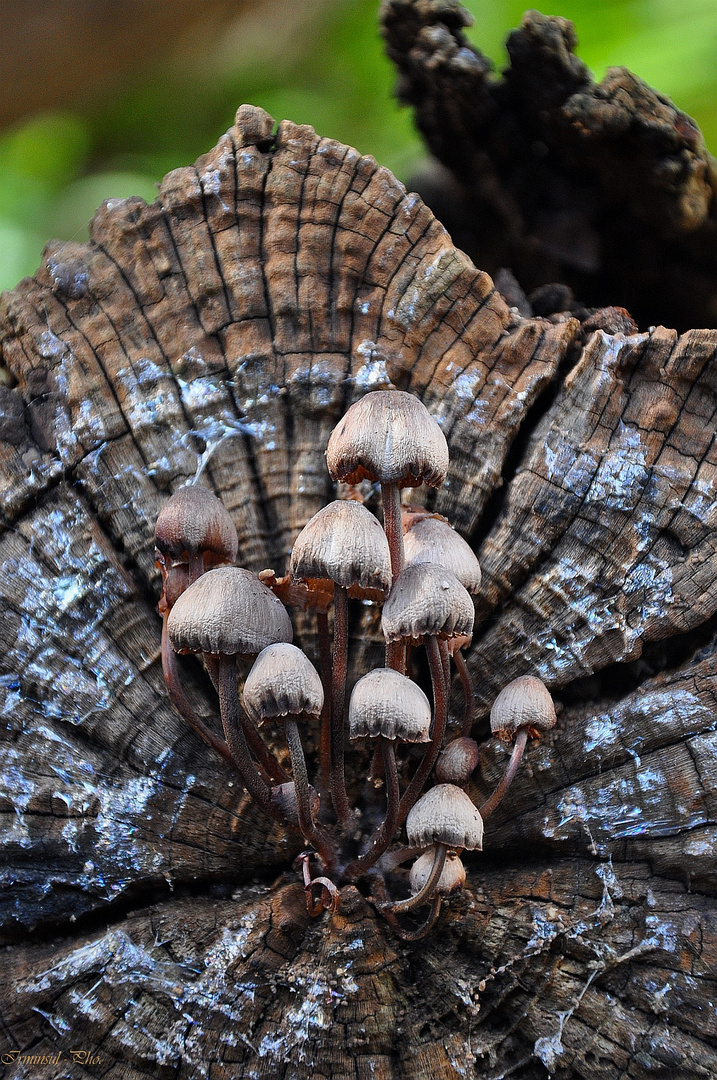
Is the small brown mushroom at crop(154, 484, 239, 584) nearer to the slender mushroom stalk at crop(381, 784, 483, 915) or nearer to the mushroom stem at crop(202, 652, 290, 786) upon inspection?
the mushroom stem at crop(202, 652, 290, 786)

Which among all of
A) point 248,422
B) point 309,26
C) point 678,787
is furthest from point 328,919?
point 309,26

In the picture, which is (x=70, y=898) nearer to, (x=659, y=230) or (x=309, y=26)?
(x=659, y=230)

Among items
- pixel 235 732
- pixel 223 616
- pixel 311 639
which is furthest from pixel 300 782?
pixel 311 639

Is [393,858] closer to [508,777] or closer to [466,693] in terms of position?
[508,777]

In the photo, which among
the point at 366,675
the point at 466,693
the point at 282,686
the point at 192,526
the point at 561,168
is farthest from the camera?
the point at 561,168

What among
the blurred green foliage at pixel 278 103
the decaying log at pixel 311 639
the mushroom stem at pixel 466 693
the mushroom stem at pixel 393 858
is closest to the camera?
the decaying log at pixel 311 639

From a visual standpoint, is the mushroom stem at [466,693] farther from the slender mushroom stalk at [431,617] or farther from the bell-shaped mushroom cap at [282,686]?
the bell-shaped mushroom cap at [282,686]

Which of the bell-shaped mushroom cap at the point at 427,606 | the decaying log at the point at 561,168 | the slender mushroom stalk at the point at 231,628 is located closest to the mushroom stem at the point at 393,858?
the slender mushroom stalk at the point at 231,628
